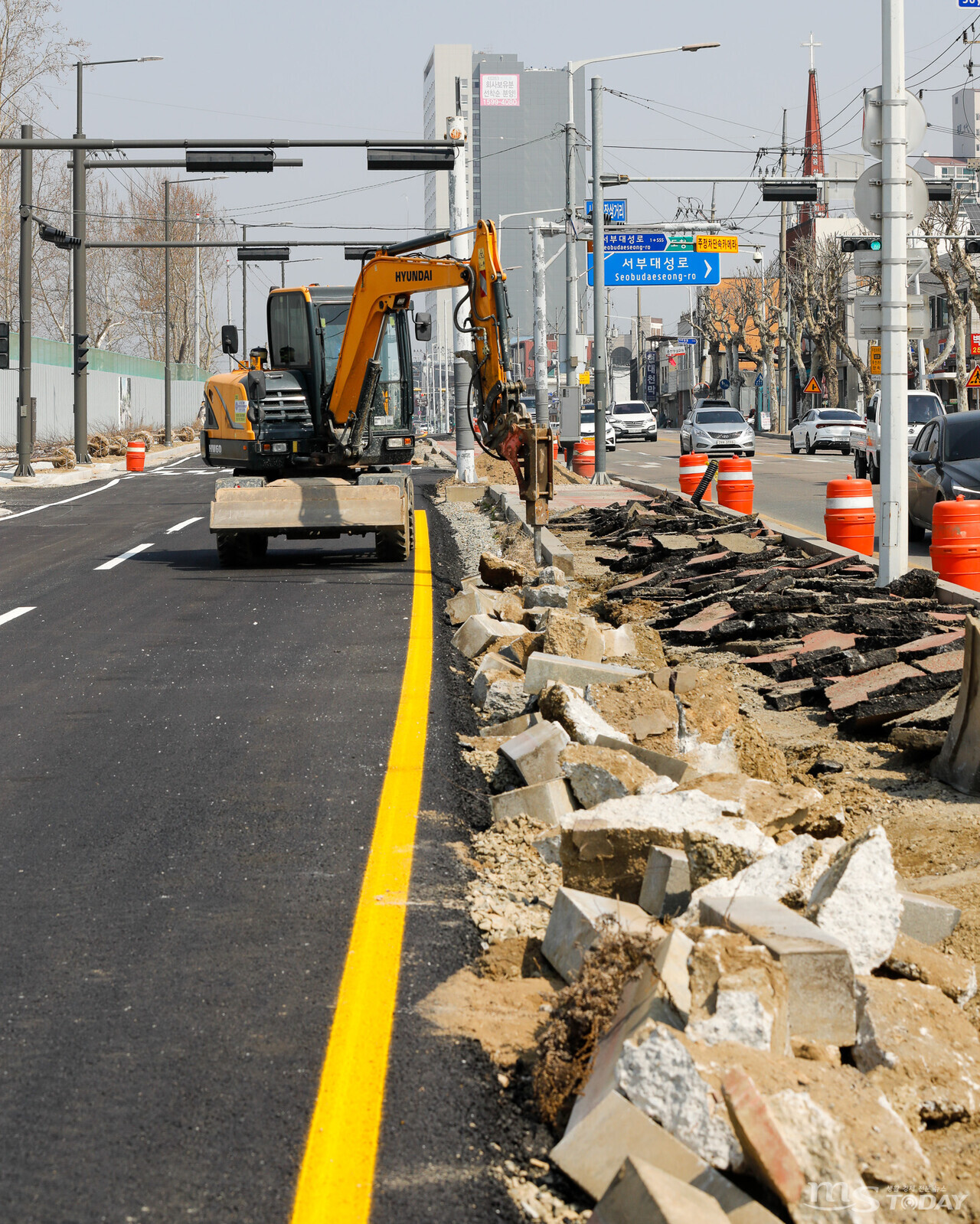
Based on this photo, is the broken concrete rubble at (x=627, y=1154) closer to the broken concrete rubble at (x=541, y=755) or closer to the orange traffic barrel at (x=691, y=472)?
the broken concrete rubble at (x=541, y=755)

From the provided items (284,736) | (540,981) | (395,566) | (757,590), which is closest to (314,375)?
(395,566)

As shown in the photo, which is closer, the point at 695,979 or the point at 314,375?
the point at 695,979

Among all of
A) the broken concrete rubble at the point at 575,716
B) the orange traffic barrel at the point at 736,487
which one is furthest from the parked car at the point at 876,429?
the broken concrete rubble at the point at 575,716

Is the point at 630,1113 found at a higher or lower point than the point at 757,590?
lower

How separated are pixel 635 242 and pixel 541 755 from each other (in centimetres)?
3919

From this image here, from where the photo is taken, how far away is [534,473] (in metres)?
14.5

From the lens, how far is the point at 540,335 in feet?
124

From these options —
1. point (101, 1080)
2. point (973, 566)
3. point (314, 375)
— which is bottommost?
point (101, 1080)

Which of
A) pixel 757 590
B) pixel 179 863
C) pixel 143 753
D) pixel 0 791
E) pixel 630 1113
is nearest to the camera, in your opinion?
pixel 630 1113

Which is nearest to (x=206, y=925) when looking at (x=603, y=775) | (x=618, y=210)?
(x=603, y=775)

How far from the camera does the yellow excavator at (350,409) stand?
618 inches

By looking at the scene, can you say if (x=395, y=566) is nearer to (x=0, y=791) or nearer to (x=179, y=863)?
(x=0, y=791)

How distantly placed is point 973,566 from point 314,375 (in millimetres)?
8592

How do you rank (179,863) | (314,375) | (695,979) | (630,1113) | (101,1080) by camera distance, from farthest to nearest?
(314,375), (179,863), (101,1080), (695,979), (630,1113)
